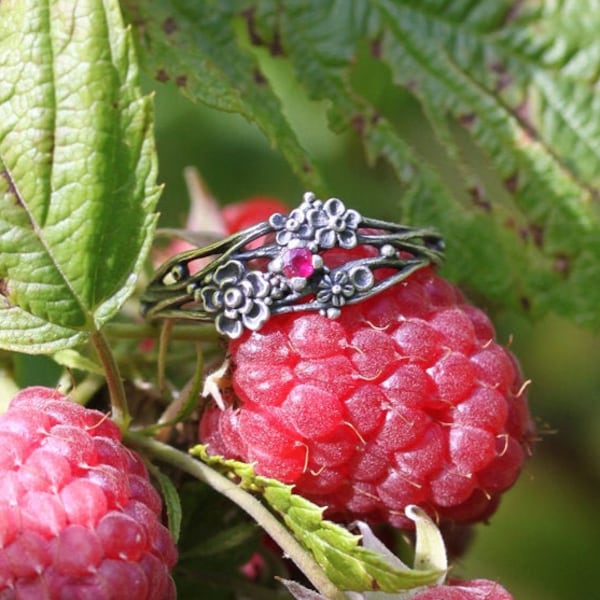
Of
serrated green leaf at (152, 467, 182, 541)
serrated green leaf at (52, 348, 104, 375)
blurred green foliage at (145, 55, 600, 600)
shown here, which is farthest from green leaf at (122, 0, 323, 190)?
blurred green foliage at (145, 55, 600, 600)

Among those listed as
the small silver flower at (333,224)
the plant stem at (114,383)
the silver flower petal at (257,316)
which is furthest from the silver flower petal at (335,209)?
the plant stem at (114,383)

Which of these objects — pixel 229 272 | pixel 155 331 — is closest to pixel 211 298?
pixel 229 272

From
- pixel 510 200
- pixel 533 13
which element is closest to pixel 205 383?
pixel 510 200

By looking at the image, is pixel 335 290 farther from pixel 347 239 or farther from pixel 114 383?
pixel 114 383

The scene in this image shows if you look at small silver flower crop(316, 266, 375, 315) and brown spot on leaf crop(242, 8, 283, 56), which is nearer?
small silver flower crop(316, 266, 375, 315)

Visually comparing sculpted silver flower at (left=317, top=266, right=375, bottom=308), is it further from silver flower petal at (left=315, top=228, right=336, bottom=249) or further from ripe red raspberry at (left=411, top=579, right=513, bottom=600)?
ripe red raspberry at (left=411, top=579, right=513, bottom=600)

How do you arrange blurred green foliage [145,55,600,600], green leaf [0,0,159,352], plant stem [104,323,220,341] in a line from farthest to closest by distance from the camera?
blurred green foliage [145,55,600,600] < plant stem [104,323,220,341] < green leaf [0,0,159,352]

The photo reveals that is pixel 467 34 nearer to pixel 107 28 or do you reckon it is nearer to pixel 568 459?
pixel 107 28

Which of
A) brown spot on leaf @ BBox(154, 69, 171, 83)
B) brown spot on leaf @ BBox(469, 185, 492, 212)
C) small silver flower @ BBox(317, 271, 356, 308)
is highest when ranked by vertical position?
brown spot on leaf @ BBox(154, 69, 171, 83)
